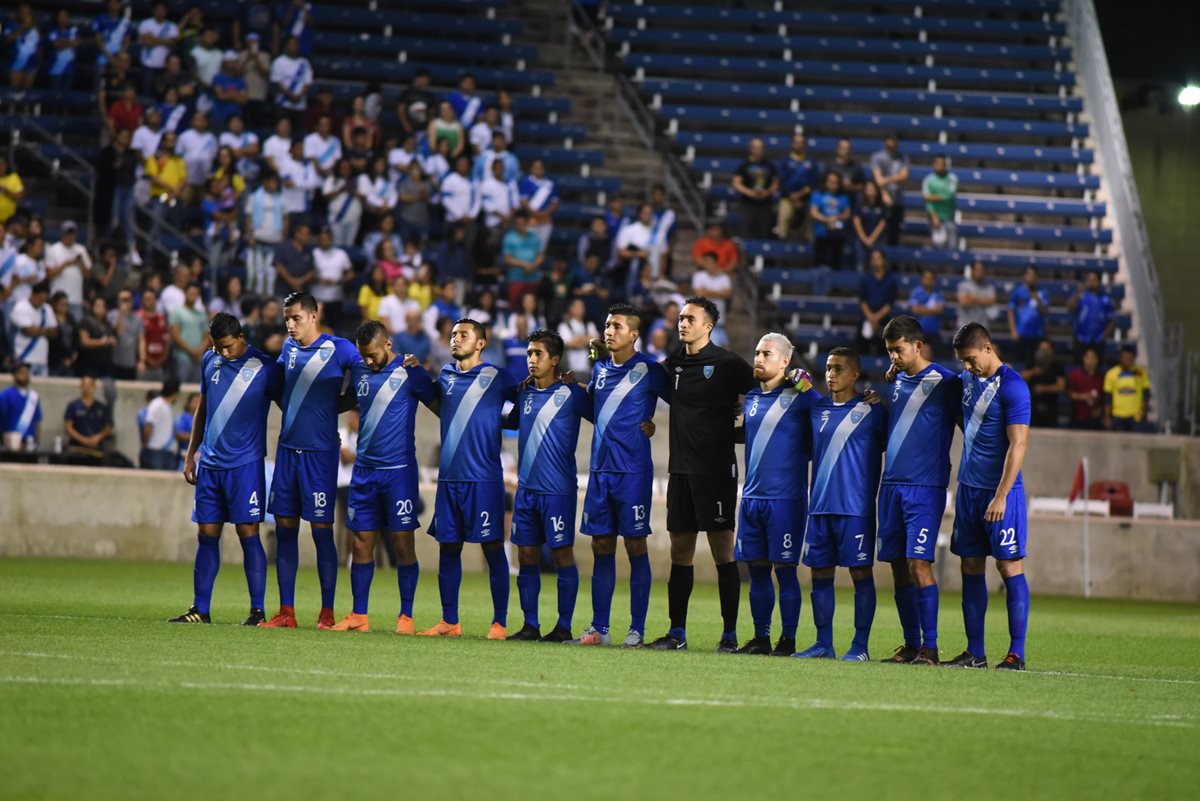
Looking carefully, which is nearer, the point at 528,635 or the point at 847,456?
the point at 847,456

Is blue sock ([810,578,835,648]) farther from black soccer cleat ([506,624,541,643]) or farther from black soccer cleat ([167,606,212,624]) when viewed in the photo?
black soccer cleat ([167,606,212,624])

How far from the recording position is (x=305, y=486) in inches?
467

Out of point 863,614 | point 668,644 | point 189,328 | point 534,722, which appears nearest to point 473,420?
point 668,644

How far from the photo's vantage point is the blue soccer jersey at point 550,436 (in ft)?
38.4

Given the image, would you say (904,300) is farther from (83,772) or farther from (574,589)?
(83,772)

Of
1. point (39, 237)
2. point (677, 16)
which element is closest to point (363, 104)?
point (39, 237)

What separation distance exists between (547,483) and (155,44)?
15.8 metres

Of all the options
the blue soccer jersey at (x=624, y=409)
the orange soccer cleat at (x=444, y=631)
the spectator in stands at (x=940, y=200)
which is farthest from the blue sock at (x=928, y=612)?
the spectator in stands at (x=940, y=200)

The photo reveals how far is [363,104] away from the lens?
82.2ft

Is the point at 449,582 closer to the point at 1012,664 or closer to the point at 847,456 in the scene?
the point at 847,456

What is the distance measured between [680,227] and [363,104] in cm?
544

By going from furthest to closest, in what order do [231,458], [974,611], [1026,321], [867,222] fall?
1. [867,222]
2. [1026,321]
3. [231,458]
4. [974,611]

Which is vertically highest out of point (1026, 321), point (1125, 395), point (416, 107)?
point (416, 107)

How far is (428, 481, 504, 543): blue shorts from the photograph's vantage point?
1168 cm
